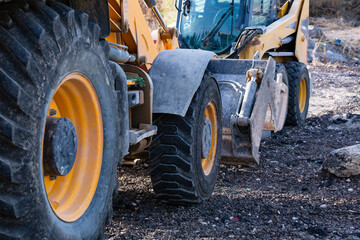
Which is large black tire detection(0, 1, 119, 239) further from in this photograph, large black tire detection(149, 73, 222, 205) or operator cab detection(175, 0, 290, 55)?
operator cab detection(175, 0, 290, 55)

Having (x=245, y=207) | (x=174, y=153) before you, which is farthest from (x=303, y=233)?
(x=174, y=153)

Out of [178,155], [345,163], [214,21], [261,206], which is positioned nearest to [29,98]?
[178,155]

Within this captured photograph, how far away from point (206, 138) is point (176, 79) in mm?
619

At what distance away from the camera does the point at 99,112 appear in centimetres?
248

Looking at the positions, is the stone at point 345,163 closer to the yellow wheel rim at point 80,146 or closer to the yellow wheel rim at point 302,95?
the yellow wheel rim at point 80,146

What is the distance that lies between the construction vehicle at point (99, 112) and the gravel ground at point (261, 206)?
217 mm

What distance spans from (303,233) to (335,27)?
18.4 meters

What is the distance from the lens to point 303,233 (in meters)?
3.28

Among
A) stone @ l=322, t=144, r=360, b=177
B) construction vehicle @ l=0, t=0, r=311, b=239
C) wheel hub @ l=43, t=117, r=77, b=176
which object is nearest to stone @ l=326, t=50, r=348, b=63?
construction vehicle @ l=0, t=0, r=311, b=239

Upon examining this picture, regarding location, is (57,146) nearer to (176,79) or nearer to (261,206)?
(176,79)

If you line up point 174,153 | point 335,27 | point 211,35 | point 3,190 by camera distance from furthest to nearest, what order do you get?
point 335,27
point 211,35
point 174,153
point 3,190

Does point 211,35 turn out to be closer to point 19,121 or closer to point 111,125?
point 111,125

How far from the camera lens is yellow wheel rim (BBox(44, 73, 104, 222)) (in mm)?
2307

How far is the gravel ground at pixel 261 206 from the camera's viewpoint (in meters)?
3.26
